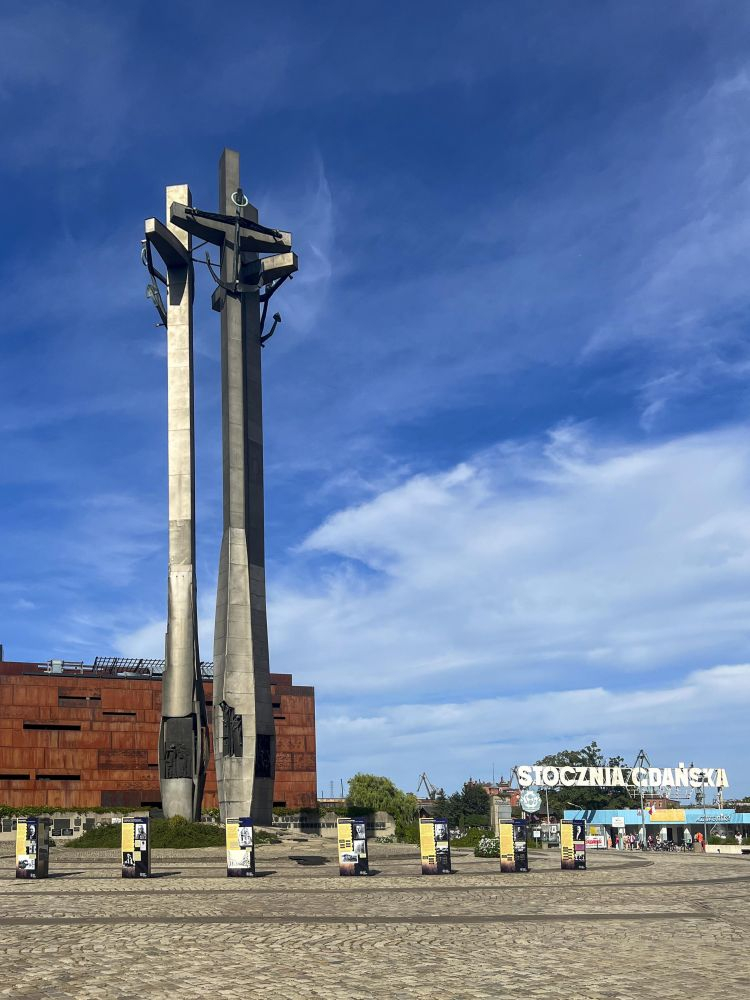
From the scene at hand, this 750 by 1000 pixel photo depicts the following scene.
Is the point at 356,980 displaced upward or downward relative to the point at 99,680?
downward

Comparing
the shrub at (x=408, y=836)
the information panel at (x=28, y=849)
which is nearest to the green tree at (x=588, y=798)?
the shrub at (x=408, y=836)

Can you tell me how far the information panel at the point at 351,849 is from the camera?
89.7 feet

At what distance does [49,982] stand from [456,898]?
11245 millimetres

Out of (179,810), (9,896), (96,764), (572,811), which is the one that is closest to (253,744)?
(179,810)

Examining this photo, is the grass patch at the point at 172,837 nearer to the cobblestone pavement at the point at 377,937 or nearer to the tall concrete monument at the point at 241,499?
the tall concrete monument at the point at 241,499

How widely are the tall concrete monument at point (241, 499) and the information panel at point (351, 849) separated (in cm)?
2129

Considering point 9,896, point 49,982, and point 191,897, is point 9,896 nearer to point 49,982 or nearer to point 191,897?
point 191,897

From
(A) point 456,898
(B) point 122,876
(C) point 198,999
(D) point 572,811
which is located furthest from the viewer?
(D) point 572,811

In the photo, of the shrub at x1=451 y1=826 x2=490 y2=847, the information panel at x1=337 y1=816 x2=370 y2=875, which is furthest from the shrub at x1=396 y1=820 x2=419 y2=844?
the information panel at x1=337 y1=816 x2=370 y2=875

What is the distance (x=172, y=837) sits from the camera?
4144 centimetres

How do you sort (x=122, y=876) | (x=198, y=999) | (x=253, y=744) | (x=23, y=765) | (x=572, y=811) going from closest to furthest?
(x=198, y=999) → (x=122, y=876) → (x=253, y=744) → (x=23, y=765) → (x=572, y=811)

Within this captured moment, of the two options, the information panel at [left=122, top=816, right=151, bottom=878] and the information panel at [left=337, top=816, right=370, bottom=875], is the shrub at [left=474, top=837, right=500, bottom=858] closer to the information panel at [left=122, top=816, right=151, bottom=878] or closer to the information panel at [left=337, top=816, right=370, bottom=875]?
the information panel at [left=337, top=816, right=370, bottom=875]

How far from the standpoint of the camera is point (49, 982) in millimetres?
10945

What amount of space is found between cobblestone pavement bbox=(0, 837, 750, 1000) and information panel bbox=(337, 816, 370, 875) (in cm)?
104
